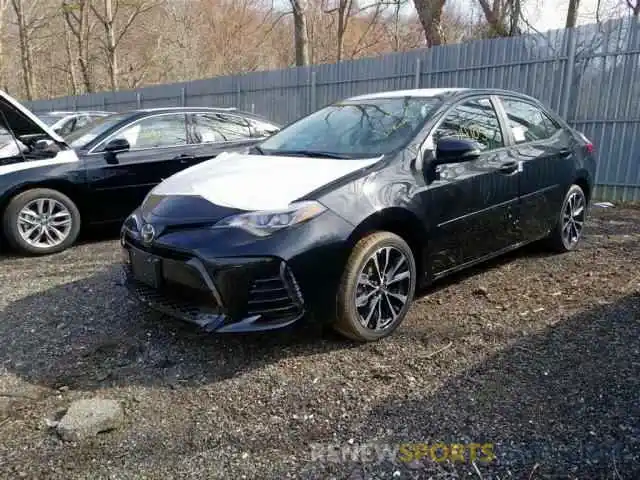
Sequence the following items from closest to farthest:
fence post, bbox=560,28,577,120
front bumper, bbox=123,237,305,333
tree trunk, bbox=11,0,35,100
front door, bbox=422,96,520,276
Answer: front bumper, bbox=123,237,305,333
front door, bbox=422,96,520,276
fence post, bbox=560,28,577,120
tree trunk, bbox=11,0,35,100

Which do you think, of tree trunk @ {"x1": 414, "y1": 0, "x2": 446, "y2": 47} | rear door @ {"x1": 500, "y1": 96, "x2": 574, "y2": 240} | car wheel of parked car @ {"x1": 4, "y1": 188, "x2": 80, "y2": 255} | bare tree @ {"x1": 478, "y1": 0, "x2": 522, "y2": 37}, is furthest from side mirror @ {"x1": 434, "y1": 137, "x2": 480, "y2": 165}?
bare tree @ {"x1": 478, "y1": 0, "x2": 522, "y2": 37}

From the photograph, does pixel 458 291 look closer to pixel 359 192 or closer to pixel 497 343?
pixel 497 343

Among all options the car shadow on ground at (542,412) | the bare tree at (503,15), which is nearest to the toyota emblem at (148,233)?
the car shadow on ground at (542,412)

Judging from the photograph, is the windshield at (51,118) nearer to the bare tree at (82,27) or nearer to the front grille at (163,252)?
the front grille at (163,252)

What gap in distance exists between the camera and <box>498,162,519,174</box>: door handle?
4.09 m

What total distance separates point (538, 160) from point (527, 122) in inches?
16.0

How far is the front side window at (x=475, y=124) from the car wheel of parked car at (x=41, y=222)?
398 cm

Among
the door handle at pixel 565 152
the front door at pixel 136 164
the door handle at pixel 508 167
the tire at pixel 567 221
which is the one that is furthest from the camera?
the front door at pixel 136 164

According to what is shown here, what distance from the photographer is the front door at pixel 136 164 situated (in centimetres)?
574

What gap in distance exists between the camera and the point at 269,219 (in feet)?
9.70

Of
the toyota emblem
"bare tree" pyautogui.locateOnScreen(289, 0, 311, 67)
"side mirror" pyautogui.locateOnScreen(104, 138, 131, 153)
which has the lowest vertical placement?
the toyota emblem

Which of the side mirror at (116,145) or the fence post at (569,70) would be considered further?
the fence post at (569,70)

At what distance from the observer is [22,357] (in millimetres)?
3260

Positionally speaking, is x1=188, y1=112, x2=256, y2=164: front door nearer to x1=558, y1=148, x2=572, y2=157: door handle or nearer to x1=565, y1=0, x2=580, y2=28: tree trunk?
x1=558, y1=148, x2=572, y2=157: door handle
